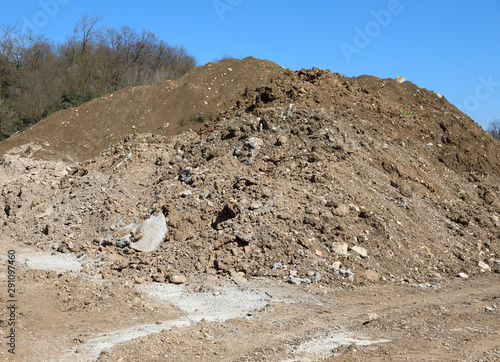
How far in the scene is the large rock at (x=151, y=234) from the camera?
345 inches

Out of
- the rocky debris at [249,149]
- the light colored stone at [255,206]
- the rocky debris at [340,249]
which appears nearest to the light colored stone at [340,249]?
the rocky debris at [340,249]

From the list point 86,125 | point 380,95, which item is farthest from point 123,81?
point 380,95

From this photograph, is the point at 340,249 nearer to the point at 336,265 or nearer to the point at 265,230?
the point at 336,265

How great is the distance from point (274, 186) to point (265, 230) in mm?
1332

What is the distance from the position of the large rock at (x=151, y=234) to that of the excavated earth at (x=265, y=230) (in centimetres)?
9

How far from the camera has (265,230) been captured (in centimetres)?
834

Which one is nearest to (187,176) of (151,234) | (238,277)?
(151,234)

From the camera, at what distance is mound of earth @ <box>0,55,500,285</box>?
27.2 ft

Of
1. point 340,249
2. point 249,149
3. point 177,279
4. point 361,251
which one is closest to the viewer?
point 177,279

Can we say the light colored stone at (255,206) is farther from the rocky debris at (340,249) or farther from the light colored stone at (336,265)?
the light colored stone at (336,265)

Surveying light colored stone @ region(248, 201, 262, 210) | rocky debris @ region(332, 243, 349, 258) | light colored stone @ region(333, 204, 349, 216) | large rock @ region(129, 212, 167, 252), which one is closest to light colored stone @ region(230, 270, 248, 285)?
light colored stone @ region(248, 201, 262, 210)

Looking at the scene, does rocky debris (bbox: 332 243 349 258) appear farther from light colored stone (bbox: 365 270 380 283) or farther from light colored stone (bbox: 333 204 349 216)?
light colored stone (bbox: 333 204 349 216)

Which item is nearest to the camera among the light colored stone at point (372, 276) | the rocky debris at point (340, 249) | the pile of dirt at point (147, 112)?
the light colored stone at point (372, 276)

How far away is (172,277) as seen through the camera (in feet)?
25.1
